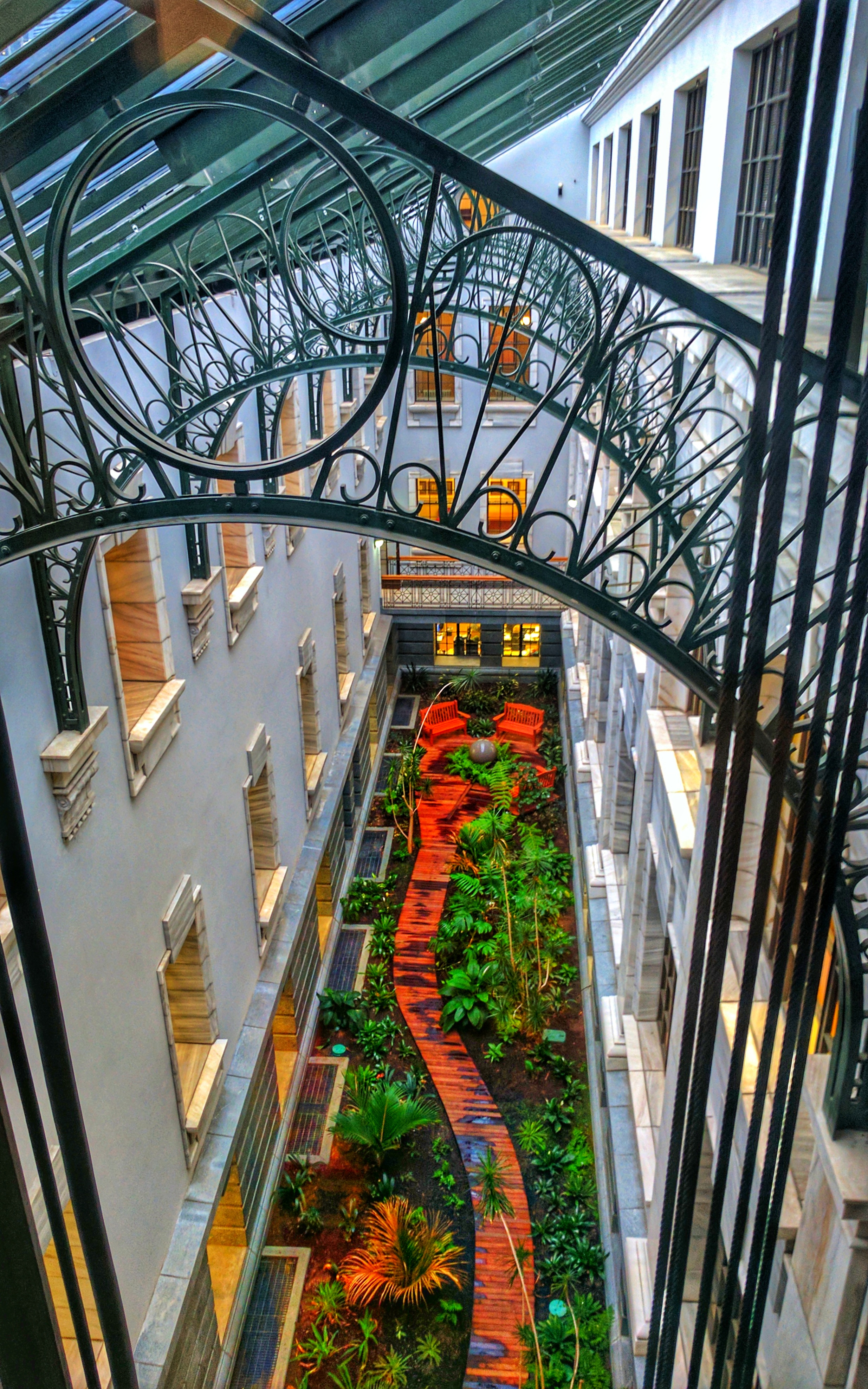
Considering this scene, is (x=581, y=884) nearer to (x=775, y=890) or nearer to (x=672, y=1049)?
(x=672, y=1049)

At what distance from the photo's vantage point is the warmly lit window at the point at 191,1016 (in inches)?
329

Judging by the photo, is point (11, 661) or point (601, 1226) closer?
point (11, 661)

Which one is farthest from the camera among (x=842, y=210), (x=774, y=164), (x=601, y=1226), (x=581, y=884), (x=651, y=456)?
(x=581, y=884)

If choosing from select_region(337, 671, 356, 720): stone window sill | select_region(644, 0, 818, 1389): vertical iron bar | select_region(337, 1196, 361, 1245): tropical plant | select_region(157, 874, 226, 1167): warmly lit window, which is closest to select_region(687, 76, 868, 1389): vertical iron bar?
select_region(644, 0, 818, 1389): vertical iron bar

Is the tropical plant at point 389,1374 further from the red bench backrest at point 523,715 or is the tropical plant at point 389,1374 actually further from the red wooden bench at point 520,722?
the red bench backrest at point 523,715

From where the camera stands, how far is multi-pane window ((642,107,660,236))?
12156 millimetres

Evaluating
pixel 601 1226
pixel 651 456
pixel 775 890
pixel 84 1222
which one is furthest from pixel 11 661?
pixel 601 1226

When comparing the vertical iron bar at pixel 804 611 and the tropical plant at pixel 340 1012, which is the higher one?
the vertical iron bar at pixel 804 611

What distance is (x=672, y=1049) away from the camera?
710cm

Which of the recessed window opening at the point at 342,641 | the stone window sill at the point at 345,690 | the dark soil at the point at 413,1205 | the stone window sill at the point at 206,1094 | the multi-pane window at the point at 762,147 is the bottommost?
the dark soil at the point at 413,1205

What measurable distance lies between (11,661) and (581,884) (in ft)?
35.8

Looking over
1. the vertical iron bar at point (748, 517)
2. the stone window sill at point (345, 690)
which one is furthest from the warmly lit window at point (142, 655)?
the stone window sill at point (345, 690)

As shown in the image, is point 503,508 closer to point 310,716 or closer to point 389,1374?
point 310,716

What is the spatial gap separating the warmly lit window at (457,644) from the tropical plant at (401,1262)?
1414cm
